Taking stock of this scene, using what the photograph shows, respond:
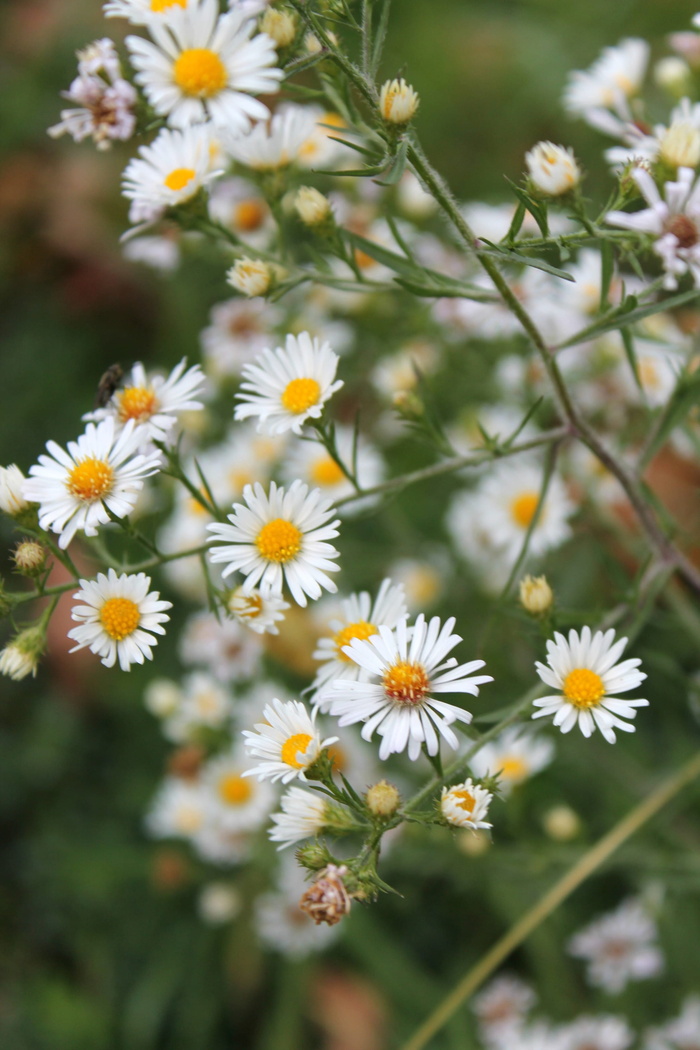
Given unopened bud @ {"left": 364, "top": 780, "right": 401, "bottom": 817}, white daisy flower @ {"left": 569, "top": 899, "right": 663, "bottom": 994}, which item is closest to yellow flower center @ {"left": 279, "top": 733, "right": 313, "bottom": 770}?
unopened bud @ {"left": 364, "top": 780, "right": 401, "bottom": 817}

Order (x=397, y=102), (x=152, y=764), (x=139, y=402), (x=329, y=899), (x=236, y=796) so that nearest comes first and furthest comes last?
(x=329, y=899) → (x=397, y=102) → (x=139, y=402) → (x=236, y=796) → (x=152, y=764)

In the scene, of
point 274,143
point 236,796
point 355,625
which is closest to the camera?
point 355,625

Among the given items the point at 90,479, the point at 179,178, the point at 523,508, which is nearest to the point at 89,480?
the point at 90,479

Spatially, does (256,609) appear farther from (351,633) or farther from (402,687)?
(402,687)

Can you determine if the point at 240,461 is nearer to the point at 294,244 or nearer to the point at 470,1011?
the point at 294,244

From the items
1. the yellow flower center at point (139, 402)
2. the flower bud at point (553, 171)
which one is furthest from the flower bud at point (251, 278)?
the flower bud at point (553, 171)

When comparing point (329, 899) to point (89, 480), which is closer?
point (329, 899)

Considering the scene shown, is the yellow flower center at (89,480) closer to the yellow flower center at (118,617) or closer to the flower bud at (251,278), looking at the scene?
the yellow flower center at (118,617)

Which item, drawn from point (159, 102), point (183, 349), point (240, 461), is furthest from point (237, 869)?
point (159, 102)
